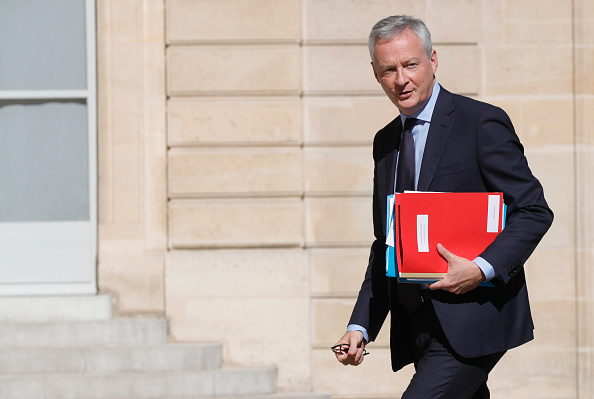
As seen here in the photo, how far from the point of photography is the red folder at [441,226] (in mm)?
2777

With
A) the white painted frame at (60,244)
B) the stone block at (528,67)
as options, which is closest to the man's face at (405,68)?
the stone block at (528,67)

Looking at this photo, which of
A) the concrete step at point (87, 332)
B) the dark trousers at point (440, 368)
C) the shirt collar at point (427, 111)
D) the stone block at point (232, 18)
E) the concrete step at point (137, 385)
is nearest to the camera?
the dark trousers at point (440, 368)

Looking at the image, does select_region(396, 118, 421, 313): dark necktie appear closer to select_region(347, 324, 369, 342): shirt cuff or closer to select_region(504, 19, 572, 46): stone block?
select_region(347, 324, 369, 342): shirt cuff

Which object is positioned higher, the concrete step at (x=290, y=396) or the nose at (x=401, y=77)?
the nose at (x=401, y=77)

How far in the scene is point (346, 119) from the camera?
248 inches

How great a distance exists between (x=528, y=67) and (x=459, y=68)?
510 millimetres

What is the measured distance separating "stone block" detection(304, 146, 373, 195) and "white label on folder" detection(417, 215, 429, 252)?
3.49 metres

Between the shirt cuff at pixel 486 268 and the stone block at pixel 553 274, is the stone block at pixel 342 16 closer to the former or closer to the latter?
the stone block at pixel 553 274

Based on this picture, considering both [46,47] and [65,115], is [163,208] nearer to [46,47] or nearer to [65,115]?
[65,115]

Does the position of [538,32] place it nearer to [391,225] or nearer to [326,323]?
[326,323]

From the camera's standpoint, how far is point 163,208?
6.40 metres

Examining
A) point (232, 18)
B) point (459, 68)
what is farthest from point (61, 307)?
point (459, 68)

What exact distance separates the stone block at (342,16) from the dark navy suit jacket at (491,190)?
3.37 metres

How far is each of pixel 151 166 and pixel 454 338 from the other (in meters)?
3.95
